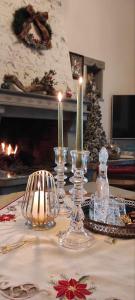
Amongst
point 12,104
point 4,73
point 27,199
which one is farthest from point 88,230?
point 4,73

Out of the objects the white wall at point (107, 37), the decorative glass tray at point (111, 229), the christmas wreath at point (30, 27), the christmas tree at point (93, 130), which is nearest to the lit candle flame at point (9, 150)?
the christmas tree at point (93, 130)

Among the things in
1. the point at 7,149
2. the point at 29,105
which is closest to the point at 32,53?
the point at 29,105

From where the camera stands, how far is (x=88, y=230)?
827 millimetres

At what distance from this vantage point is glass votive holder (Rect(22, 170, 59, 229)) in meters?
0.83

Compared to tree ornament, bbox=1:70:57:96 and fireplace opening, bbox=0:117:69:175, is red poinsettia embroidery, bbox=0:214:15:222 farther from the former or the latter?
fireplace opening, bbox=0:117:69:175

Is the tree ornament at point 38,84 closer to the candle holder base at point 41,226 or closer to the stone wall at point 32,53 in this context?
the stone wall at point 32,53

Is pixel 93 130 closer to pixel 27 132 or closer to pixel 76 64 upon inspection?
pixel 27 132

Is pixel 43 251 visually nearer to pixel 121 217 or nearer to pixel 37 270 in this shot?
pixel 37 270

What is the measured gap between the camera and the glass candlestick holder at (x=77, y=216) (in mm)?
732

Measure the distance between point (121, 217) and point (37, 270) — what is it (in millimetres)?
397

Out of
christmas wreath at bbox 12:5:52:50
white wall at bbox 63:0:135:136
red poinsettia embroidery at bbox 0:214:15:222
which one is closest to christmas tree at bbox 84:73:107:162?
white wall at bbox 63:0:135:136

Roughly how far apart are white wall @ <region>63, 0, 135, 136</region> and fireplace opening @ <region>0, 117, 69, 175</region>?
1151 millimetres

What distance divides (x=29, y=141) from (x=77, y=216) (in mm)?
2542

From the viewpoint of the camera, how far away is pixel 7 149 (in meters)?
2.95
